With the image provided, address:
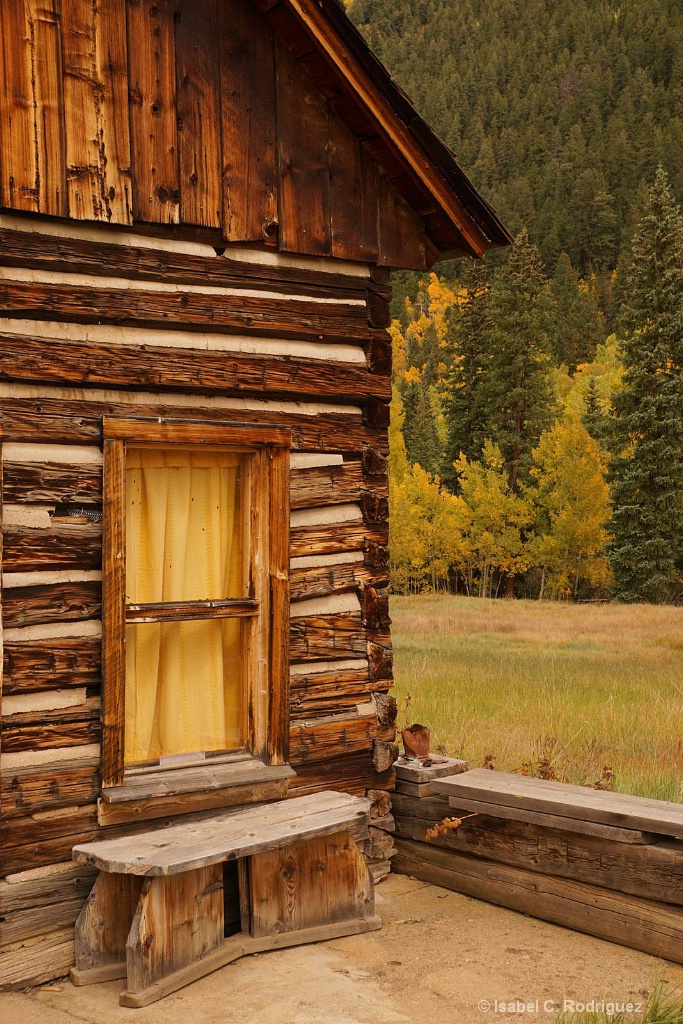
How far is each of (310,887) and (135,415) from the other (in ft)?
9.12

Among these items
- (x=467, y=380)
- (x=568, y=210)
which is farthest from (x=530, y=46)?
(x=467, y=380)

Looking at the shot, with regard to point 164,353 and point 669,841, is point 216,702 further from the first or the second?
point 669,841

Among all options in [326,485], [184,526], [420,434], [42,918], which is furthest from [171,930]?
[420,434]

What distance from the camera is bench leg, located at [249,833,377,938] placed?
5305 mm

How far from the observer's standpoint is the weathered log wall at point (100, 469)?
4996 mm

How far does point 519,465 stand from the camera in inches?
1682

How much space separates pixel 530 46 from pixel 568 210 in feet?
205

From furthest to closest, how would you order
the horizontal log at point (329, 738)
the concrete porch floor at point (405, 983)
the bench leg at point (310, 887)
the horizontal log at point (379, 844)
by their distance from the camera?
the horizontal log at point (379, 844)
the horizontal log at point (329, 738)
the bench leg at point (310, 887)
the concrete porch floor at point (405, 983)

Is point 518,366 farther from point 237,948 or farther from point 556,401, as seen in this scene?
point 237,948

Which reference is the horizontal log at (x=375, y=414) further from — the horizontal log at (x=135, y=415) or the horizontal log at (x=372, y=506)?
the horizontal log at (x=372, y=506)

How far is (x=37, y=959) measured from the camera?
492 cm

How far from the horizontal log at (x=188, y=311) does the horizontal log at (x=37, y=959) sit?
3.18 m

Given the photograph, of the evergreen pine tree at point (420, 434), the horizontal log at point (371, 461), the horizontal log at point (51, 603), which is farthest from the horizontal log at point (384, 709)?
the evergreen pine tree at point (420, 434)

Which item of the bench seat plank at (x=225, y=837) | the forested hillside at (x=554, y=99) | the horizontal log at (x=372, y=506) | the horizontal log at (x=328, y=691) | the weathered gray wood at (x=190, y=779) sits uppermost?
the forested hillside at (x=554, y=99)
